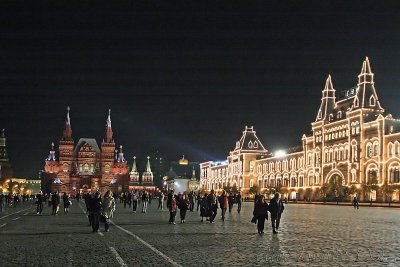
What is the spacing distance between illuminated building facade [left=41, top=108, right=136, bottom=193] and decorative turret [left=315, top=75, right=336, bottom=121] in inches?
2807

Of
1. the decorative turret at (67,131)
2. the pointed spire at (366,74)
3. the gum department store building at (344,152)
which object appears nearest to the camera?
the gum department store building at (344,152)

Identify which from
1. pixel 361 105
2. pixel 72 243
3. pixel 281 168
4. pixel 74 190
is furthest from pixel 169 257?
pixel 74 190

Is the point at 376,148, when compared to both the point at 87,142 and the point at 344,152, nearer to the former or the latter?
the point at 344,152

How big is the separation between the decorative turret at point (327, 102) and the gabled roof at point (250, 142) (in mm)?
33071

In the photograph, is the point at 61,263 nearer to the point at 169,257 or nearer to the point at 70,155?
the point at 169,257

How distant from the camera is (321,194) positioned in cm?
9419

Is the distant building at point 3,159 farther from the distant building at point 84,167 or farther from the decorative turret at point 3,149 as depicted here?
the distant building at point 84,167

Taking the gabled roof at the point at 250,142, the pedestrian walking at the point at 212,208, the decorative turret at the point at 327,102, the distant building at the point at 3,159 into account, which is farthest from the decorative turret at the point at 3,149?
the pedestrian walking at the point at 212,208

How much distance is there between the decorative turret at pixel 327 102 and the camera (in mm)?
100312

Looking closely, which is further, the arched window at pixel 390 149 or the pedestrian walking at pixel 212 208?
the arched window at pixel 390 149

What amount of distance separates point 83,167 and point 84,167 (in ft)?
0.91

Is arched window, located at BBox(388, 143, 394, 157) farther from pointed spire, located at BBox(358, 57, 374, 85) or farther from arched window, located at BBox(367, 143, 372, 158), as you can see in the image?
pointed spire, located at BBox(358, 57, 374, 85)

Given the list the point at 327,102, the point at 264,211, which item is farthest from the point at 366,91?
the point at 264,211

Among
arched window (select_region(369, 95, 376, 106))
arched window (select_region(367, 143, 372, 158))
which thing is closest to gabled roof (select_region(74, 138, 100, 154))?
arched window (select_region(369, 95, 376, 106))
